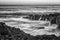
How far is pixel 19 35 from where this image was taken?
3.09 meters

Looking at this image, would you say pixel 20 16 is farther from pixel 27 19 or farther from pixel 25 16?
pixel 27 19

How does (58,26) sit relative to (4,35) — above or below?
below

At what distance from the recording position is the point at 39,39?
319 cm

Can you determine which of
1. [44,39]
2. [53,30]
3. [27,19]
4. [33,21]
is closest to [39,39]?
[44,39]

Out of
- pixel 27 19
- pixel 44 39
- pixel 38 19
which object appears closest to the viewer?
pixel 44 39

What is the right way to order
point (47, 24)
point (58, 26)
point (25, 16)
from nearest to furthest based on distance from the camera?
point (58, 26) → point (47, 24) → point (25, 16)

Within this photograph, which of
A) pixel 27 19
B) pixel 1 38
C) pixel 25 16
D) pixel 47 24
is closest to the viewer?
pixel 1 38

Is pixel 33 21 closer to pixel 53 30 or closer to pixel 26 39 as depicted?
pixel 53 30

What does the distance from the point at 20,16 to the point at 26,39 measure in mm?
5767

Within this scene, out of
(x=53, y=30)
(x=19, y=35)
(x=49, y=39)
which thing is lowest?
(x=53, y=30)

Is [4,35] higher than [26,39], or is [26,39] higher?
[4,35]

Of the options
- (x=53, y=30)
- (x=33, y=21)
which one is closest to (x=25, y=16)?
(x=33, y=21)

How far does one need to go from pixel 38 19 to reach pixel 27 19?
52.8 inches

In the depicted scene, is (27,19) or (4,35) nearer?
(4,35)
